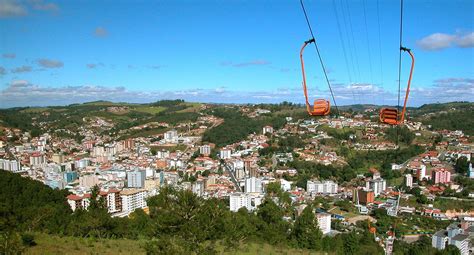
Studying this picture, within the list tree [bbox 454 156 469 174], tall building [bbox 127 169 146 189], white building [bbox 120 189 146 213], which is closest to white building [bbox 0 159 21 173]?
tall building [bbox 127 169 146 189]

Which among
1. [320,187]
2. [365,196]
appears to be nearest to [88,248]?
[365,196]

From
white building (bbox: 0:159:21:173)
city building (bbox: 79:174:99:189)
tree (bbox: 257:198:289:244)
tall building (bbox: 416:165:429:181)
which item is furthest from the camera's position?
tall building (bbox: 416:165:429:181)

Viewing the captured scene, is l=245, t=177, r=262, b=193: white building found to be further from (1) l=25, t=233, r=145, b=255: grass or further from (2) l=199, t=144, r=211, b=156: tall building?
(1) l=25, t=233, r=145, b=255: grass

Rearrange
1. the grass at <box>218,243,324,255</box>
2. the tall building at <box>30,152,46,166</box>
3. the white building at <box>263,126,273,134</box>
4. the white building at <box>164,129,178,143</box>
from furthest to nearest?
1. the white building at <box>263,126,273,134</box>
2. the white building at <box>164,129,178,143</box>
3. the tall building at <box>30,152,46,166</box>
4. the grass at <box>218,243,324,255</box>

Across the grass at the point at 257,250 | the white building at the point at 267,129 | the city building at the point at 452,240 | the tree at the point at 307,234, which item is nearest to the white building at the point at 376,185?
the city building at the point at 452,240

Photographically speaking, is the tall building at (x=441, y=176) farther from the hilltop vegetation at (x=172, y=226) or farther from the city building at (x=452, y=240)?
the hilltop vegetation at (x=172, y=226)

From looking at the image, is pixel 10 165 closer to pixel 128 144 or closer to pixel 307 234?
pixel 128 144

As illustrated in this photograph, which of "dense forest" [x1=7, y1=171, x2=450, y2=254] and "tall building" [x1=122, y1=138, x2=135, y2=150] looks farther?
"tall building" [x1=122, y1=138, x2=135, y2=150]
